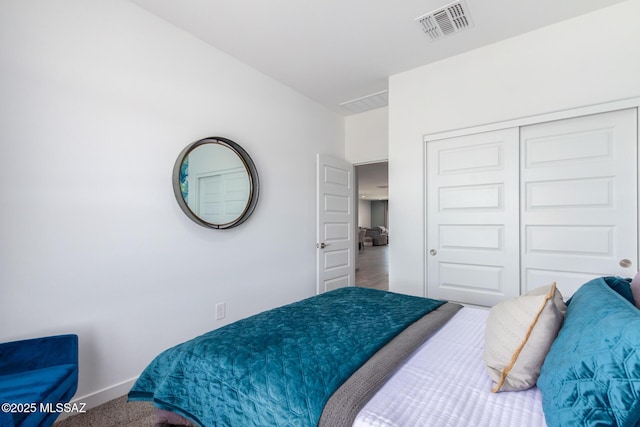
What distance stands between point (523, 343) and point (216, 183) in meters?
2.32

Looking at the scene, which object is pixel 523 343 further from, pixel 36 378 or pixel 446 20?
pixel 446 20

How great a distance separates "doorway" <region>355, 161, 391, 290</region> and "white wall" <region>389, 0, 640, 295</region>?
436 millimetres

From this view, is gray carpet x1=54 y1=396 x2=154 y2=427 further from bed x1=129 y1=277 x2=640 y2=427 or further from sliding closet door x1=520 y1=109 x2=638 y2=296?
sliding closet door x1=520 y1=109 x2=638 y2=296

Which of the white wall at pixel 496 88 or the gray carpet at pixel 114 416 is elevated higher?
the white wall at pixel 496 88

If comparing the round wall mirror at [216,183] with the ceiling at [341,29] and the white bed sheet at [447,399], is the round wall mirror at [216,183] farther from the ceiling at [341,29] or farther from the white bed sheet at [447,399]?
the white bed sheet at [447,399]

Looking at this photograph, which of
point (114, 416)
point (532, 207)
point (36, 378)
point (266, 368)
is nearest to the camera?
point (266, 368)

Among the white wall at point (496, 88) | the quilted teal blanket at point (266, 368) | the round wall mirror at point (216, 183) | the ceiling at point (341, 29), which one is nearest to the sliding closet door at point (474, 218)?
the white wall at point (496, 88)

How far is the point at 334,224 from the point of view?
3.86 meters

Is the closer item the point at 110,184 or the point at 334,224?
the point at 110,184

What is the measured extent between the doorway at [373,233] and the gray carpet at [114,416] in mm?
2420

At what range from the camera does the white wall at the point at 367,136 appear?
3.85m

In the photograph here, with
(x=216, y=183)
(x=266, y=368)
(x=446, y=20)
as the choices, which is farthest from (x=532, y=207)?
(x=216, y=183)

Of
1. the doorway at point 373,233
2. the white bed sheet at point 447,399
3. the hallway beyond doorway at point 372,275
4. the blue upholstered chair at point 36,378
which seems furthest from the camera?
the doorway at point 373,233

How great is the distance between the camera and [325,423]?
2.83ft
